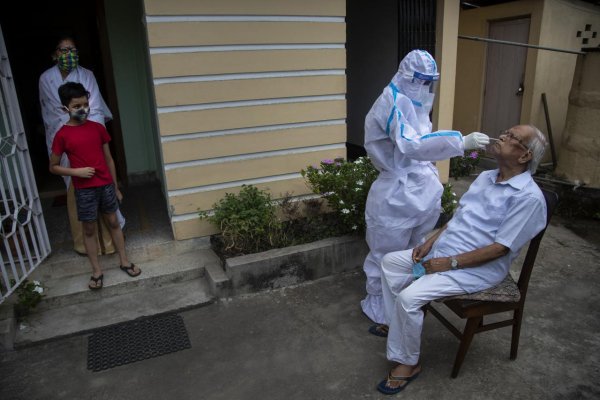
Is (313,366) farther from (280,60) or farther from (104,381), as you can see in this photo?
(280,60)

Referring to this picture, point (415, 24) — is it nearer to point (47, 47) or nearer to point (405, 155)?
point (405, 155)

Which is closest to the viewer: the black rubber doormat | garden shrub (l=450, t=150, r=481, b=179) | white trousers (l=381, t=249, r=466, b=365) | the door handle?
white trousers (l=381, t=249, r=466, b=365)

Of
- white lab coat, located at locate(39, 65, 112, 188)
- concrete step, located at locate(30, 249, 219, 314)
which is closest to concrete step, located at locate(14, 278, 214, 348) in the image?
concrete step, located at locate(30, 249, 219, 314)

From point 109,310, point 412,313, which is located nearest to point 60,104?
point 109,310

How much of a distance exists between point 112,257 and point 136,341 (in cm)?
100

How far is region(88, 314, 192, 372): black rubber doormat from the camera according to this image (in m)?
3.05

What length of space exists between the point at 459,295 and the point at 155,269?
2.54m

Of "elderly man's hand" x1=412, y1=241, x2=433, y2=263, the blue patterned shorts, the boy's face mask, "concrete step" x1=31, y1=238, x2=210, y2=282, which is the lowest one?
"concrete step" x1=31, y1=238, x2=210, y2=282

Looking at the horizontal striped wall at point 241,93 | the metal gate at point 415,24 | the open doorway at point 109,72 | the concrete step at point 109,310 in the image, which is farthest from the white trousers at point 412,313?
the metal gate at point 415,24

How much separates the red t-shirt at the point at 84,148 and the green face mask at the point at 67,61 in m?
0.56

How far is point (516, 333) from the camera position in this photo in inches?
113

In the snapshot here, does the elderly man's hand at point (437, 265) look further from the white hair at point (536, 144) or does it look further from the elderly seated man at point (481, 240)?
the white hair at point (536, 144)

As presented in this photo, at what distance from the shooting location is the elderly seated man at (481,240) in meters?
2.49

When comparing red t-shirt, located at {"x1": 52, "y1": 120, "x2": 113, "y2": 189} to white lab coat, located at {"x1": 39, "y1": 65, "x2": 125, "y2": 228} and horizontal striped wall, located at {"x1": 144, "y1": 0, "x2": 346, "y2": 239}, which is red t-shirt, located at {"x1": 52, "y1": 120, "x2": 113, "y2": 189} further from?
horizontal striped wall, located at {"x1": 144, "y1": 0, "x2": 346, "y2": 239}
